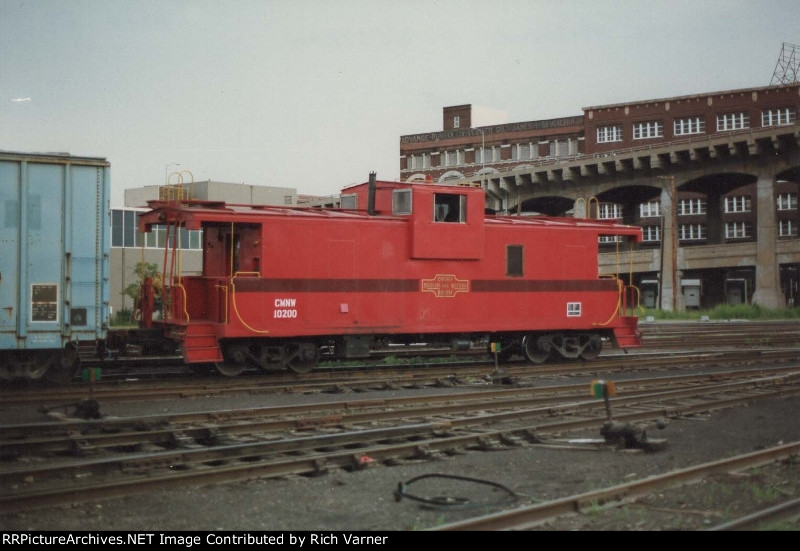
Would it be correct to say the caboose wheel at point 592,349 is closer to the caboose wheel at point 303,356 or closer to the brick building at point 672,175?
the caboose wheel at point 303,356

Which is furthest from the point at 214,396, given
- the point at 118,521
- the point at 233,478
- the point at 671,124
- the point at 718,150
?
the point at 671,124

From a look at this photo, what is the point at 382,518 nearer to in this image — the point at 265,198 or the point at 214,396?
the point at 214,396

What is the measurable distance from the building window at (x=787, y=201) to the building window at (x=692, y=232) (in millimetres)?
7570

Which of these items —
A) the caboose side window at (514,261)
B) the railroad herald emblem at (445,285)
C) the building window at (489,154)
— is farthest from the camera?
the building window at (489,154)

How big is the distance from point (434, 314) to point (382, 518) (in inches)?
447

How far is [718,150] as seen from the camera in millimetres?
54594

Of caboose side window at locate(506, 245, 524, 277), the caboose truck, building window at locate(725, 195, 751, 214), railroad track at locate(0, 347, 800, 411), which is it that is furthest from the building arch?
caboose side window at locate(506, 245, 524, 277)

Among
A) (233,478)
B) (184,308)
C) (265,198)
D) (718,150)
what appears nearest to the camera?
(233,478)

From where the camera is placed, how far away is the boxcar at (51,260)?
14.6 meters

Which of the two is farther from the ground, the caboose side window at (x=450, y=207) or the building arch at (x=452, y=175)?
the building arch at (x=452, y=175)

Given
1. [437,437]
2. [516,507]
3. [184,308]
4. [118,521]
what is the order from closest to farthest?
1. [118,521]
2. [516,507]
3. [437,437]
4. [184,308]

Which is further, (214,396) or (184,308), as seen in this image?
(184,308)

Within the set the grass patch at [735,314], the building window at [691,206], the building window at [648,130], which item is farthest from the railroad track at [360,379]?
the building window at [691,206]

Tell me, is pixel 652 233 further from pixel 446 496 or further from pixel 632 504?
pixel 446 496
